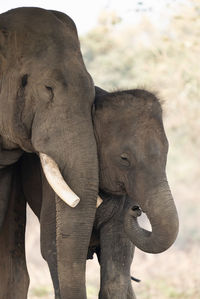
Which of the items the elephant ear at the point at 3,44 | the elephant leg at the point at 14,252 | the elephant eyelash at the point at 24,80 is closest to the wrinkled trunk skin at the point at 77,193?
the elephant eyelash at the point at 24,80

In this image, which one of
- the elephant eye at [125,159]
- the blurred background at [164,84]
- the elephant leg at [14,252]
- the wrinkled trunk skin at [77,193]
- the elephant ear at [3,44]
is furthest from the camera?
the blurred background at [164,84]

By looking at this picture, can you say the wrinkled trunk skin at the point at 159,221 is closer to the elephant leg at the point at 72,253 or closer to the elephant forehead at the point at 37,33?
the elephant leg at the point at 72,253

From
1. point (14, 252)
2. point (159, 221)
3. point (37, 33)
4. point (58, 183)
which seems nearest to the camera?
point (58, 183)

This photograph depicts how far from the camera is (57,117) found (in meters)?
6.42

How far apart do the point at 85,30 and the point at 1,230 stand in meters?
19.0

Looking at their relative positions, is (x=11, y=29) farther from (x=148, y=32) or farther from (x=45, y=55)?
(x=148, y=32)

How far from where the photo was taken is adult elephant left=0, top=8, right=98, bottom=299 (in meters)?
6.34

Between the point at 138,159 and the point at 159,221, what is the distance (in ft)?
1.47

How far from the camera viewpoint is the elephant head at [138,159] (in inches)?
252

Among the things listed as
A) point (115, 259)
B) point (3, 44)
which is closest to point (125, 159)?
point (115, 259)

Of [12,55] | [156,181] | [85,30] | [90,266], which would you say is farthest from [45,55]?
[85,30]

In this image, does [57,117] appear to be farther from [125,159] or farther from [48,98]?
[125,159]

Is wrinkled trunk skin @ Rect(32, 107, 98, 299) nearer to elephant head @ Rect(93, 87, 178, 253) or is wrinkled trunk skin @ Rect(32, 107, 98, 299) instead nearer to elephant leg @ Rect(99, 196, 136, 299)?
elephant head @ Rect(93, 87, 178, 253)

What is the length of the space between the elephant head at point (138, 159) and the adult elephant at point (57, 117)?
0.80 feet
